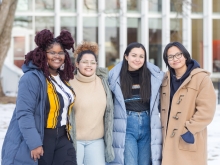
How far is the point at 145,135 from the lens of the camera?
183 inches

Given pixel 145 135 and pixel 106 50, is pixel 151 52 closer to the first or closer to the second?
pixel 106 50

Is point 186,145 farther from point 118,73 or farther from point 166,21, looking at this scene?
point 166,21

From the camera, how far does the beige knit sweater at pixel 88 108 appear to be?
4.44 meters

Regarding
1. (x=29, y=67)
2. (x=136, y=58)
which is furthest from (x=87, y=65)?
(x=29, y=67)

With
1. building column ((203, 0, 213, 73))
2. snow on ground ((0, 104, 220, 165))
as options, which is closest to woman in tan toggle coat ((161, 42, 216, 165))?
snow on ground ((0, 104, 220, 165))

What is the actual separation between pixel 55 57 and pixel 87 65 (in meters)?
0.70

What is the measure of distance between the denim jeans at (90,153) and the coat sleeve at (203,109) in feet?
3.30

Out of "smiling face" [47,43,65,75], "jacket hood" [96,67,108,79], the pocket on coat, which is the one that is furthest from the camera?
"jacket hood" [96,67,108,79]

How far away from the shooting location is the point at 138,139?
185 inches

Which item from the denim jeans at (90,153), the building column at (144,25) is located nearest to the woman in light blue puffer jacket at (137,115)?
the denim jeans at (90,153)

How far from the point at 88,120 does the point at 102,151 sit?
1.29 ft

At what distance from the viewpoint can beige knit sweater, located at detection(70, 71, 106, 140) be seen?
4441 millimetres

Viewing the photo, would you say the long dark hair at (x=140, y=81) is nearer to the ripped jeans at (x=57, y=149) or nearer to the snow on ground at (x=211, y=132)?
the ripped jeans at (x=57, y=149)

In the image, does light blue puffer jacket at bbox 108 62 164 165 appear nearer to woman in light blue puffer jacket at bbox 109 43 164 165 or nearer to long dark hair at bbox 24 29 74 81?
woman in light blue puffer jacket at bbox 109 43 164 165
